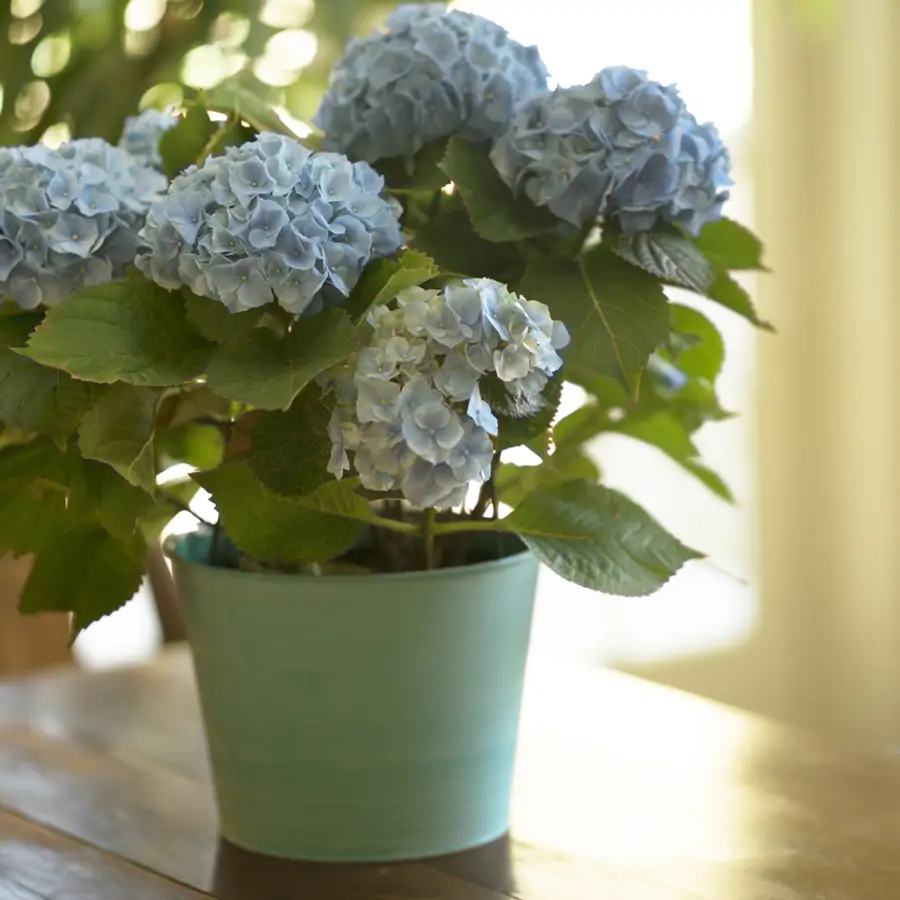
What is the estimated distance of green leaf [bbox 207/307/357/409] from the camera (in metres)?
0.59

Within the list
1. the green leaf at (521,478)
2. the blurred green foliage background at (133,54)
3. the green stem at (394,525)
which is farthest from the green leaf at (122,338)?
the blurred green foliage background at (133,54)

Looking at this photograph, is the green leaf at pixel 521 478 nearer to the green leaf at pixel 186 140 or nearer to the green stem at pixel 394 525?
the green stem at pixel 394 525

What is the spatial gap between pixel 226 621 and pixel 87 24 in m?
1.09

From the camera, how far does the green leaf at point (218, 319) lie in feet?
2.10

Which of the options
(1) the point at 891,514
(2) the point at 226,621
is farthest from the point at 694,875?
(1) the point at 891,514

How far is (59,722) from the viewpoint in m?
1.04

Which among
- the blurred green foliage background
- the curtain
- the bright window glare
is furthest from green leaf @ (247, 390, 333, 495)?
the curtain

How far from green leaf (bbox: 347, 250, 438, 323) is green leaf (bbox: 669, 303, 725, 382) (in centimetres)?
19

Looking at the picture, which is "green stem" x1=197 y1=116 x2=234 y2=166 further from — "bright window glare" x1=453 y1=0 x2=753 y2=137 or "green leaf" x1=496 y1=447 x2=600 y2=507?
"bright window glare" x1=453 y1=0 x2=753 y2=137

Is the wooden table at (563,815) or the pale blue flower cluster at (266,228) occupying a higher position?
the pale blue flower cluster at (266,228)

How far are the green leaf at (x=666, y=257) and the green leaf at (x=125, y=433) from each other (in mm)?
240

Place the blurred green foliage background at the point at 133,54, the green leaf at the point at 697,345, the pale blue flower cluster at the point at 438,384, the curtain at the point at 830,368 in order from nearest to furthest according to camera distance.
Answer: the pale blue flower cluster at the point at 438,384 → the green leaf at the point at 697,345 → the blurred green foliage background at the point at 133,54 → the curtain at the point at 830,368

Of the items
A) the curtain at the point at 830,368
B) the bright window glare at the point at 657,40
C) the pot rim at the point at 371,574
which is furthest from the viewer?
the curtain at the point at 830,368

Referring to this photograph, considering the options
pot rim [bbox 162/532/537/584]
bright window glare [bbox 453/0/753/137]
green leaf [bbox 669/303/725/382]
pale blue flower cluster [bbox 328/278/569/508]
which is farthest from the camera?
bright window glare [bbox 453/0/753/137]
